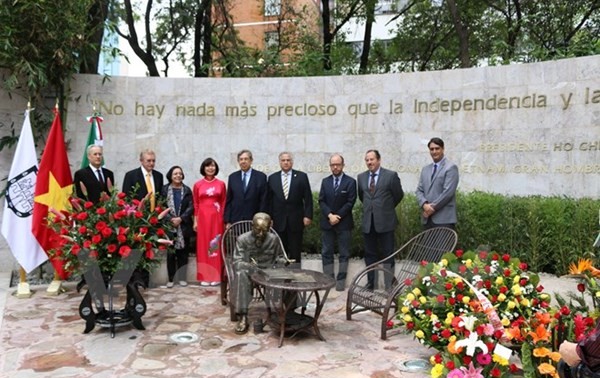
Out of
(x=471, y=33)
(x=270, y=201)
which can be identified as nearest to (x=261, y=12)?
(x=471, y=33)

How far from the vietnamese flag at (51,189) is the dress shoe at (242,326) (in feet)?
7.90

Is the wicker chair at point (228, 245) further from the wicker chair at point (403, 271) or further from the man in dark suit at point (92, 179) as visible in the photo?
the man in dark suit at point (92, 179)

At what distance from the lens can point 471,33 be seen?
15070 mm

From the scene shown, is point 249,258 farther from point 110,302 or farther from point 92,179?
point 92,179

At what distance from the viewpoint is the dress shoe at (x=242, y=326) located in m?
4.50

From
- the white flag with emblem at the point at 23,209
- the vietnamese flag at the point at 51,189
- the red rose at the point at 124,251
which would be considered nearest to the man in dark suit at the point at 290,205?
the red rose at the point at 124,251

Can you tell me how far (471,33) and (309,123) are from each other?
9321 mm

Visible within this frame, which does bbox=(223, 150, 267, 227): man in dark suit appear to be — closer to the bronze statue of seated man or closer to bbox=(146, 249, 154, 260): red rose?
the bronze statue of seated man

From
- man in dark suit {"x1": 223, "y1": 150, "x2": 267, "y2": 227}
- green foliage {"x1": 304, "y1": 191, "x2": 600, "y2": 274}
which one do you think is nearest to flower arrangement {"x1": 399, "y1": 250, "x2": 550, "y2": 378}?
green foliage {"x1": 304, "y1": 191, "x2": 600, "y2": 274}

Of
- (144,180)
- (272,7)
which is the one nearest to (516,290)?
(144,180)

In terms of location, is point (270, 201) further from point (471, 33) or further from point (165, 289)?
point (471, 33)

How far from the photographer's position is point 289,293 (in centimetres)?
429

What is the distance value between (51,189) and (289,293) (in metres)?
3.20

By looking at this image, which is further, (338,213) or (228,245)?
(338,213)
